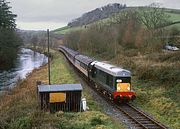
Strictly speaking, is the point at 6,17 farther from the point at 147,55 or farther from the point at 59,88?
the point at 59,88

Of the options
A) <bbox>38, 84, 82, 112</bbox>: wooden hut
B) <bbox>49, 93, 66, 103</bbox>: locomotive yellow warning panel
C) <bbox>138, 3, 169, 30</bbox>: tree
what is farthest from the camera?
<bbox>138, 3, 169, 30</bbox>: tree

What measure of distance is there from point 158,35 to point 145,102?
37449mm

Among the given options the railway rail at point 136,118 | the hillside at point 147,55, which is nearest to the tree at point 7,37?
the hillside at point 147,55

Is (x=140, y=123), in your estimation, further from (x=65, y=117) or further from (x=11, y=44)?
(x=11, y=44)

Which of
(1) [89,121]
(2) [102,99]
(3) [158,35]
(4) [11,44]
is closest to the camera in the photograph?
(1) [89,121]

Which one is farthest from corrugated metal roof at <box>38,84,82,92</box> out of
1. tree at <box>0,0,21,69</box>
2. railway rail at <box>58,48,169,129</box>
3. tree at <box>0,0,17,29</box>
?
tree at <box>0,0,17,29</box>

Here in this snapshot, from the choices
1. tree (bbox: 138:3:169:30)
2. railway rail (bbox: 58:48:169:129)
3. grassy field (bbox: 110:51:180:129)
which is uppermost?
tree (bbox: 138:3:169:30)

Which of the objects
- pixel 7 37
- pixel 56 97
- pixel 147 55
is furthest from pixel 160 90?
pixel 7 37

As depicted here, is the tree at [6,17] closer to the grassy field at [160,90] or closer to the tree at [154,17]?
the tree at [154,17]

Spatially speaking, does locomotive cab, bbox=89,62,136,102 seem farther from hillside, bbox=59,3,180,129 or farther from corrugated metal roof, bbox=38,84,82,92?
corrugated metal roof, bbox=38,84,82,92

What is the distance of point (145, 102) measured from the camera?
100ft

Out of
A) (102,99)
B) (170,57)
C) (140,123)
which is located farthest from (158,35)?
(140,123)

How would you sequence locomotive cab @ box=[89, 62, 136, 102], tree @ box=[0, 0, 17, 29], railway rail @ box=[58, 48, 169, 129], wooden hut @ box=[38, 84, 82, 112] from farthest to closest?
tree @ box=[0, 0, 17, 29] < locomotive cab @ box=[89, 62, 136, 102] < wooden hut @ box=[38, 84, 82, 112] < railway rail @ box=[58, 48, 169, 129]

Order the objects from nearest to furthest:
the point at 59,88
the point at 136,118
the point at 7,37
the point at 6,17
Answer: the point at 136,118 < the point at 59,88 < the point at 7,37 < the point at 6,17
